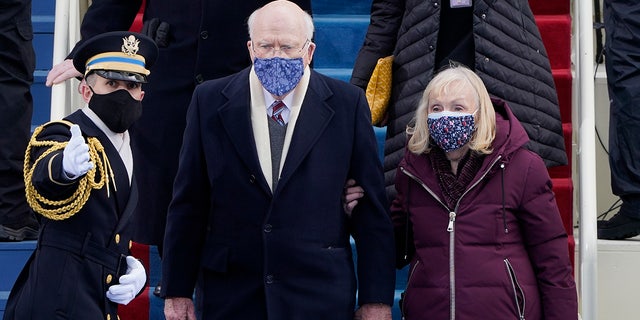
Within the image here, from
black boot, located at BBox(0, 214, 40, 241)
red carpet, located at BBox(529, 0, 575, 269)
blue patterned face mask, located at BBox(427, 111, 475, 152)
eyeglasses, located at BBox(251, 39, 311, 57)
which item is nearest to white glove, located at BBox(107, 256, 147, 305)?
eyeglasses, located at BBox(251, 39, 311, 57)

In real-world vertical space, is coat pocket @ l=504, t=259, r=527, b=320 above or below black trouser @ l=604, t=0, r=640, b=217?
below

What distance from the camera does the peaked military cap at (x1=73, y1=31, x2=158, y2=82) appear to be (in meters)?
4.84

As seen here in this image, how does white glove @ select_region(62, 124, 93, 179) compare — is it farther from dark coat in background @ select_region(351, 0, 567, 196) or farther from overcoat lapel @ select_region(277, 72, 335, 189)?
dark coat in background @ select_region(351, 0, 567, 196)

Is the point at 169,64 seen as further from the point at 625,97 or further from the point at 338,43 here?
the point at 625,97

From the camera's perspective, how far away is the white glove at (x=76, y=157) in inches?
172

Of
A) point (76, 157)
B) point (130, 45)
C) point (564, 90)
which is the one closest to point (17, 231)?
point (130, 45)

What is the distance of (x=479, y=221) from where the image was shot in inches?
186

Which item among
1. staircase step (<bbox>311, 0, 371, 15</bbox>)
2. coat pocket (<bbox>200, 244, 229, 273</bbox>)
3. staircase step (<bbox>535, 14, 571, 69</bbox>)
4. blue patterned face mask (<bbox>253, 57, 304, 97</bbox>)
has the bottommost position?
coat pocket (<bbox>200, 244, 229, 273</bbox>)

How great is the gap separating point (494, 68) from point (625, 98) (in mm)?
960

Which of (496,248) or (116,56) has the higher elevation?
(116,56)

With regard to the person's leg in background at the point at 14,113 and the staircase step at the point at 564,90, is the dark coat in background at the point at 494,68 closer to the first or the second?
the staircase step at the point at 564,90

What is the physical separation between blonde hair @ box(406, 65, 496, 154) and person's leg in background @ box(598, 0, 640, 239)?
1.15 meters

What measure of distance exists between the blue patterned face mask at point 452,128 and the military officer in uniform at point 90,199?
104 centimetres

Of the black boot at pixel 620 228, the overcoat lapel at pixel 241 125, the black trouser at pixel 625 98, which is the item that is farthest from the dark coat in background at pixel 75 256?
the black boot at pixel 620 228
